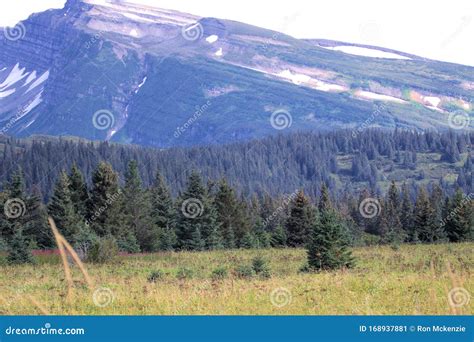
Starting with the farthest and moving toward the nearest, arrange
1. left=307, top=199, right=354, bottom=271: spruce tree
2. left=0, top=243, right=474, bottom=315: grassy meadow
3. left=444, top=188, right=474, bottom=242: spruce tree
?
left=444, top=188, right=474, bottom=242: spruce tree
left=307, top=199, right=354, bottom=271: spruce tree
left=0, top=243, right=474, bottom=315: grassy meadow

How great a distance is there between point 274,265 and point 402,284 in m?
17.3

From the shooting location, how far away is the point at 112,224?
69438mm

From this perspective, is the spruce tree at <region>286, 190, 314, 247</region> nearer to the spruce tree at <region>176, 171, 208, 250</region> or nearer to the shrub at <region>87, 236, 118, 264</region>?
the spruce tree at <region>176, 171, 208, 250</region>

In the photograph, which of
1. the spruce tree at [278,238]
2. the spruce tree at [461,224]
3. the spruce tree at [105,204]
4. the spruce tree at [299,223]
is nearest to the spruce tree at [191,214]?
the spruce tree at [105,204]

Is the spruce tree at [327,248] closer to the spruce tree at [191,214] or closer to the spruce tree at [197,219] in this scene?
the spruce tree at [191,214]

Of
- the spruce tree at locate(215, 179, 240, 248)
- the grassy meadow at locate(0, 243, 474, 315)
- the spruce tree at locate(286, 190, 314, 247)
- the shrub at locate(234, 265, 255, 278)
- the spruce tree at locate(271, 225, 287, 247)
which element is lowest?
the grassy meadow at locate(0, 243, 474, 315)

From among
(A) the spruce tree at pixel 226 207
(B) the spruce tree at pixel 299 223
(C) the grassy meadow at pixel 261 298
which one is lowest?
(C) the grassy meadow at pixel 261 298

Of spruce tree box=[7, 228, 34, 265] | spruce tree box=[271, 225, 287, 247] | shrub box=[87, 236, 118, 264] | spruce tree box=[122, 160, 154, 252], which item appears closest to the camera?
spruce tree box=[7, 228, 34, 265]

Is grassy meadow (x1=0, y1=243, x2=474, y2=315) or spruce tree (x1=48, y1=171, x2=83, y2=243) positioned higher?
spruce tree (x1=48, y1=171, x2=83, y2=243)

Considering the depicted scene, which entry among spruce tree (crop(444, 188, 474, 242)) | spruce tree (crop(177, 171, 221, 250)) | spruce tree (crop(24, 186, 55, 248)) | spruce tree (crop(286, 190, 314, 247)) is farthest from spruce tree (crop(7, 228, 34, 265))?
spruce tree (crop(444, 188, 474, 242))

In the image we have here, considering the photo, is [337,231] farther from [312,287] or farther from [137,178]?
[137,178]

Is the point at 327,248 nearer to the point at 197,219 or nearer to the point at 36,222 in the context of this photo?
the point at 197,219

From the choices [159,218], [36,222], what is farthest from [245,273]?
[36,222]
